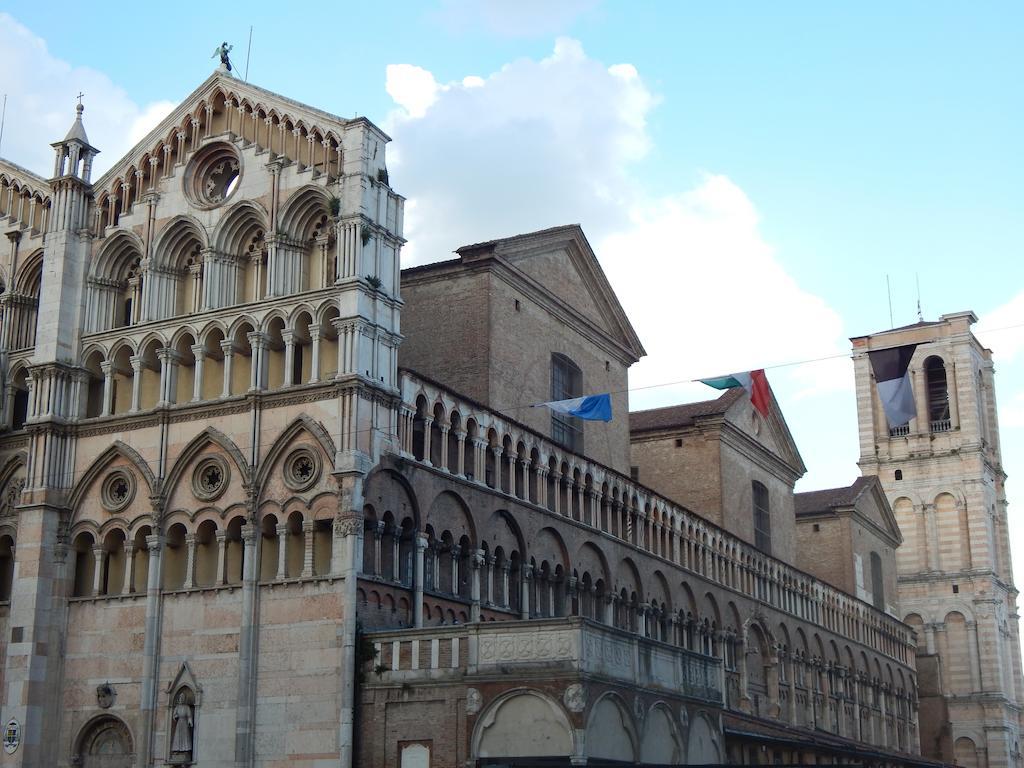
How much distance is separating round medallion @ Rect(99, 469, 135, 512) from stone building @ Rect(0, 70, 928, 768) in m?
0.08

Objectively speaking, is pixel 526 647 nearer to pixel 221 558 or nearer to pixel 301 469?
pixel 301 469

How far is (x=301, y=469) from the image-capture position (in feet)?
106

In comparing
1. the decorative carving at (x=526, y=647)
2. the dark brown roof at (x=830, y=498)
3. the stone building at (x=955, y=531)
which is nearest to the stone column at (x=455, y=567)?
the decorative carving at (x=526, y=647)

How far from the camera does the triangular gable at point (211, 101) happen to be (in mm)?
34969

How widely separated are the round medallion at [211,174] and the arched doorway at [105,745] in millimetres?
13583

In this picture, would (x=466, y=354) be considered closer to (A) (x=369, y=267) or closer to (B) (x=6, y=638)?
(A) (x=369, y=267)

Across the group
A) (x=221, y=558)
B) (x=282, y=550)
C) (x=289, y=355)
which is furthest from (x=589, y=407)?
(x=221, y=558)

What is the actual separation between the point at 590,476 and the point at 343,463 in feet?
39.9

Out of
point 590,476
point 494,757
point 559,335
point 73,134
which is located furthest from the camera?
point 559,335

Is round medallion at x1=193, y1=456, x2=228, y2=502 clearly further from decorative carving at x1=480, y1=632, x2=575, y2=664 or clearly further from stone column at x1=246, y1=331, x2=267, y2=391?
decorative carving at x1=480, y1=632, x2=575, y2=664

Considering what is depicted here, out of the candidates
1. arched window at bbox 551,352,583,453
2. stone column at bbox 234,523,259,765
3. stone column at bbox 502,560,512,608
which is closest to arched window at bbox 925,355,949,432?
arched window at bbox 551,352,583,453

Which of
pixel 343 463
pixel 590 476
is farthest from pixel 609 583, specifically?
pixel 343 463

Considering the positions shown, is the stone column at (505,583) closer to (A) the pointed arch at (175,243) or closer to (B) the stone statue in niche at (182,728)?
(B) the stone statue in niche at (182,728)

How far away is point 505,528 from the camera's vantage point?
36.8m
